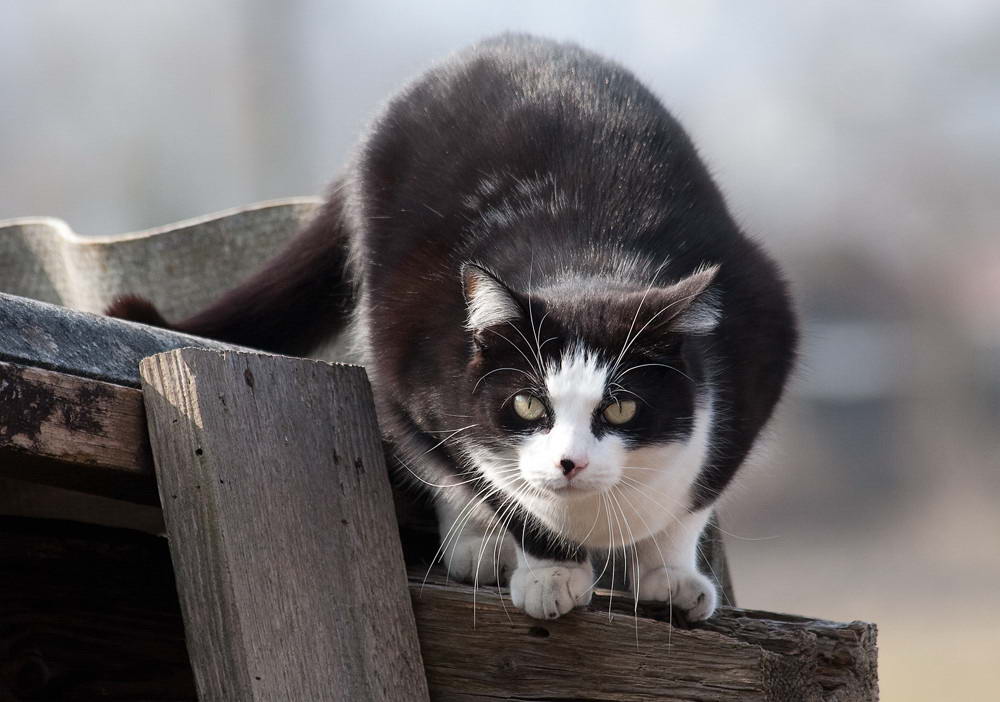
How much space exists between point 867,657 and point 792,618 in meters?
0.10

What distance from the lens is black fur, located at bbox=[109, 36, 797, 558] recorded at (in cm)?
146

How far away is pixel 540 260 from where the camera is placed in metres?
1.61

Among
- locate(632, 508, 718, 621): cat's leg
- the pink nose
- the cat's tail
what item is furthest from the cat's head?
the cat's tail

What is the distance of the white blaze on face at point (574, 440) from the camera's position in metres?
1.34

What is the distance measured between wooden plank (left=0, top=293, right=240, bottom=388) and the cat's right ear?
14.9 inches

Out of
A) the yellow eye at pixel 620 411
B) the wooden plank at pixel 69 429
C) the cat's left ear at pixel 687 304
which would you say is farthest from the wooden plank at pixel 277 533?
the cat's left ear at pixel 687 304

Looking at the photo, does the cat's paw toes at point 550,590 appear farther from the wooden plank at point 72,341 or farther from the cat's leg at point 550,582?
the wooden plank at point 72,341

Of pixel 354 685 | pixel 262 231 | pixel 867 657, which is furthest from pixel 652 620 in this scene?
pixel 262 231

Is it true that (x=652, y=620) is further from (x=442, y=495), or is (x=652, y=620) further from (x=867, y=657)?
(x=442, y=495)

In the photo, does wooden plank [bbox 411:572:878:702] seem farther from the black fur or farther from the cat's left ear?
the cat's left ear

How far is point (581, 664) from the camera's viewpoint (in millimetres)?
1368

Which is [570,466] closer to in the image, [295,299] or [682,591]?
[682,591]

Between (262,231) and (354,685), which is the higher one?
(262,231)

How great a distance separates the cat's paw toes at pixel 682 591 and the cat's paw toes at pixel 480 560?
0.69 ft
